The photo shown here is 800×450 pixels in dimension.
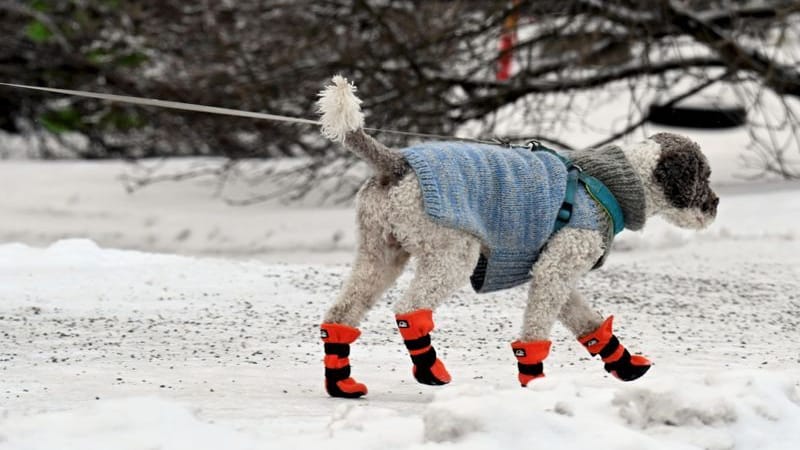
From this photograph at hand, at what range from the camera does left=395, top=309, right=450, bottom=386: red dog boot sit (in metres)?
4.35

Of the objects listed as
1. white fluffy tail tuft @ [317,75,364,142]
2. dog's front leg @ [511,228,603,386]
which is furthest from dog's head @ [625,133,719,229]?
white fluffy tail tuft @ [317,75,364,142]

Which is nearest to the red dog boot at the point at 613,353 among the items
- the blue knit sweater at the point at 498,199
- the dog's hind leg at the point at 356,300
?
the blue knit sweater at the point at 498,199

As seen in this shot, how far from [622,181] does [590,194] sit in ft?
0.44

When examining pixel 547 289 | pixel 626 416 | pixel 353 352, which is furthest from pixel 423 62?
pixel 626 416

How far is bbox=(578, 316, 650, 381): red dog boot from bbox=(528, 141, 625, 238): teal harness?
37 cm

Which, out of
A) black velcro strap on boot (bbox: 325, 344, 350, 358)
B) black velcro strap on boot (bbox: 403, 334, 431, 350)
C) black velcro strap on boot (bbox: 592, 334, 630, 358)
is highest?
black velcro strap on boot (bbox: 403, 334, 431, 350)

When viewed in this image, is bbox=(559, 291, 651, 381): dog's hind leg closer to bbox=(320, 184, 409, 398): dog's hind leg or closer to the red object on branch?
bbox=(320, 184, 409, 398): dog's hind leg

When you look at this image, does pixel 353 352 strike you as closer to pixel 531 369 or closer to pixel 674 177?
pixel 531 369

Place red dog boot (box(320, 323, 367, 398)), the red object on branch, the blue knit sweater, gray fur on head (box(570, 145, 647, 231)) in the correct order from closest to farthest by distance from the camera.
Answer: the blue knit sweater → red dog boot (box(320, 323, 367, 398)) → gray fur on head (box(570, 145, 647, 231)) → the red object on branch

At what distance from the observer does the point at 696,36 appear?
33.3 feet

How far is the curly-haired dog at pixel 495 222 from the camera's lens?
435 cm

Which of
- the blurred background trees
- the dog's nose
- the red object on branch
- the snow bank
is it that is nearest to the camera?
the snow bank

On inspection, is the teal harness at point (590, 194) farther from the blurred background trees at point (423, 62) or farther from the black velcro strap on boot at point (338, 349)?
the blurred background trees at point (423, 62)

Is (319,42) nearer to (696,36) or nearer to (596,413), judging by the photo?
(696,36)
